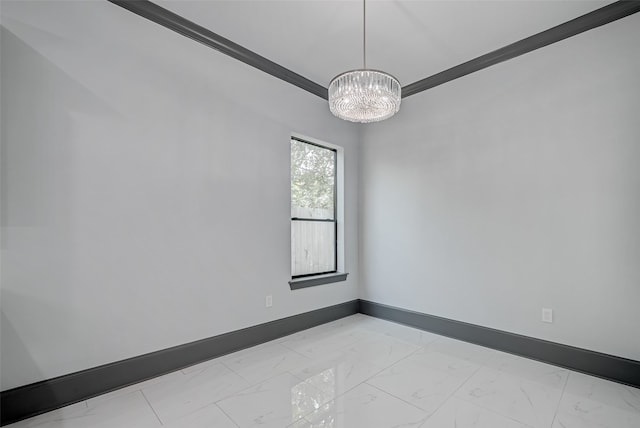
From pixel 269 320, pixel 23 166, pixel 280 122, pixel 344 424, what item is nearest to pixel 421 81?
pixel 280 122

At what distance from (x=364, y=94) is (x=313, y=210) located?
6.23 ft

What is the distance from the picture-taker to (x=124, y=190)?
2.20 meters

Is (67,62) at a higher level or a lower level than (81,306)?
higher

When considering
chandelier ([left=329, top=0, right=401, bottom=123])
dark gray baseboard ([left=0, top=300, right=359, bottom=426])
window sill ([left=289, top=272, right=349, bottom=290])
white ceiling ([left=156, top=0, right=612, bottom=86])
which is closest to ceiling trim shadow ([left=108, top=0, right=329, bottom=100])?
white ceiling ([left=156, top=0, right=612, bottom=86])

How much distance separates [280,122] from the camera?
A: 3.24m

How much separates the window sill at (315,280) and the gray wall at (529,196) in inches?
24.0

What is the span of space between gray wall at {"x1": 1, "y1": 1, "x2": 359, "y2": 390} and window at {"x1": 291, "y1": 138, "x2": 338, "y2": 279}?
1.16ft

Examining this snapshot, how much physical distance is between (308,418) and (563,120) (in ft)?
10.1

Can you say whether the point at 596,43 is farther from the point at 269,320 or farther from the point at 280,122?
the point at 269,320

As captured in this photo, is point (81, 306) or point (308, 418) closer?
point (308, 418)

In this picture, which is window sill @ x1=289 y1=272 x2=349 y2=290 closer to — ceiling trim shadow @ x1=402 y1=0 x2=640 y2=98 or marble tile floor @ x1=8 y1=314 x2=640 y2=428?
marble tile floor @ x1=8 y1=314 x2=640 y2=428

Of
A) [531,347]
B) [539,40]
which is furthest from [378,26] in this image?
[531,347]

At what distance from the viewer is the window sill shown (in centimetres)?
332

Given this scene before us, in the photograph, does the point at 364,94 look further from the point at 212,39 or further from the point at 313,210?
the point at 313,210
